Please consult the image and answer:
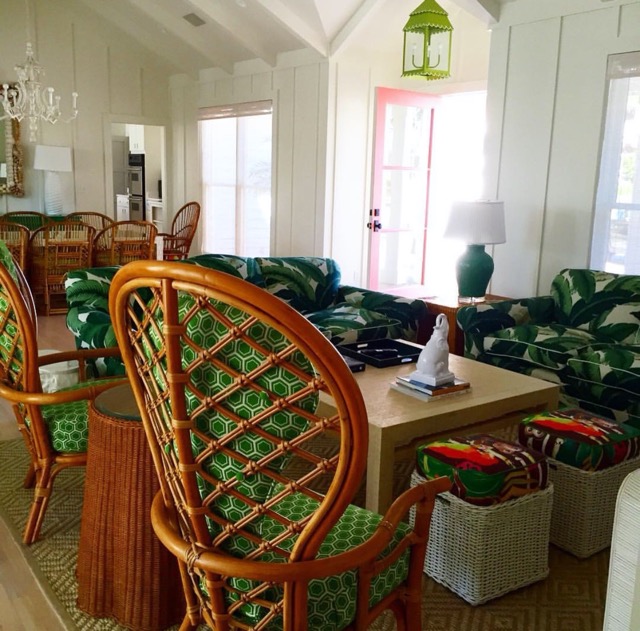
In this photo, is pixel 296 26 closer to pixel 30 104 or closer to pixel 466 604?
pixel 30 104

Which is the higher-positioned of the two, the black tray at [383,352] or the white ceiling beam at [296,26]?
the white ceiling beam at [296,26]

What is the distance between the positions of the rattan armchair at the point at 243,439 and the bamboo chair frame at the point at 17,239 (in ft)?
16.8

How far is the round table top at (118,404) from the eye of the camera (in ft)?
6.13

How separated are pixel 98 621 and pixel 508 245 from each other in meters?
3.71

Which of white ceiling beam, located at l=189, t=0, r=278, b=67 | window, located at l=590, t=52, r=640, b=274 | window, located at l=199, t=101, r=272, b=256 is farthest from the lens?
window, located at l=199, t=101, r=272, b=256

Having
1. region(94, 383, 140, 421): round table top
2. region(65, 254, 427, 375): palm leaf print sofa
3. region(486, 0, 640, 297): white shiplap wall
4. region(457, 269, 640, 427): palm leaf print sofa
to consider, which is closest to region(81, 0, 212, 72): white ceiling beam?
region(486, 0, 640, 297): white shiplap wall

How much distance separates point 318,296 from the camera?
14.3 ft

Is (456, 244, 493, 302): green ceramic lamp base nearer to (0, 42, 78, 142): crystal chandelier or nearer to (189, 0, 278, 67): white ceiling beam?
(189, 0, 278, 67): white ceiling beam

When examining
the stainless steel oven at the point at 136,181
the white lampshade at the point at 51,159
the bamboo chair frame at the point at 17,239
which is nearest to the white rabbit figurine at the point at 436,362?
the bamboo chair frame at the point at 17,239

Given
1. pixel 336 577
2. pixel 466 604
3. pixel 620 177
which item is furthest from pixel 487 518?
pixel 620 177

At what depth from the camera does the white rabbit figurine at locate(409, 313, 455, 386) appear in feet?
8.35

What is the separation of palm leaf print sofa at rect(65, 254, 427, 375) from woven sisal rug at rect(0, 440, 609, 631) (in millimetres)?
1128

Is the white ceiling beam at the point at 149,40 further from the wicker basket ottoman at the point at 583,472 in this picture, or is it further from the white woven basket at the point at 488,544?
the white woven basket at the point at 488,544

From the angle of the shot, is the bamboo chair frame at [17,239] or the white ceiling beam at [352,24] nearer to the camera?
the white ceiling beam at [352,24]
